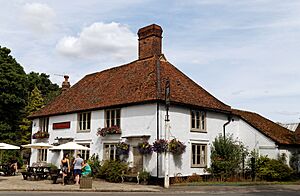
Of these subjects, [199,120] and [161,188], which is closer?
[161,188]

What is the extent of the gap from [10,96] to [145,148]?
25485mm

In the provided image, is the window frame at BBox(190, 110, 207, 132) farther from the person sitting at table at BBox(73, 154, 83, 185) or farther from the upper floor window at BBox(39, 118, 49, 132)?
the upper floor window at BBox(39, 118, 49, 132)

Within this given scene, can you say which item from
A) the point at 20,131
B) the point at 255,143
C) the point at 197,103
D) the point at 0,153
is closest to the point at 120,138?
the point at 197,103

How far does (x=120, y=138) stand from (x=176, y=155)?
154 inches

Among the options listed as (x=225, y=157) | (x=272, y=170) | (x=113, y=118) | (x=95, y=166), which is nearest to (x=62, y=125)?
(x=95, y=166)

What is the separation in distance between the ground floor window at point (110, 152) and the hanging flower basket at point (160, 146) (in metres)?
3.66

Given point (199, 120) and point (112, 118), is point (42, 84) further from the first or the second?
point (199, 120)

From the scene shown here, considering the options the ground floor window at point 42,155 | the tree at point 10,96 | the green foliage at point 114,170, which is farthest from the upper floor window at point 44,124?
the tree at point 10,96

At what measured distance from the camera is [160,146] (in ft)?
72.8

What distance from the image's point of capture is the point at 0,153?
36.6 meters

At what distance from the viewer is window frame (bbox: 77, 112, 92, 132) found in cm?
2764

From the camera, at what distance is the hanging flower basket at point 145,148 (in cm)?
2283

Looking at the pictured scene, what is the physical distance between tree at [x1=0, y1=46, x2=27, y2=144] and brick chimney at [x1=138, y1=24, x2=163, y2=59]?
20.7 meters

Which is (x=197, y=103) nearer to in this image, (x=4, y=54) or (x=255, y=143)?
(x=255, y=143)
